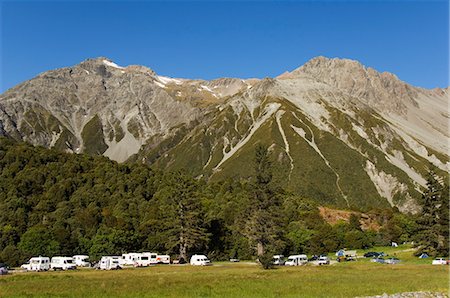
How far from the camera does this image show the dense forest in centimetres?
9100

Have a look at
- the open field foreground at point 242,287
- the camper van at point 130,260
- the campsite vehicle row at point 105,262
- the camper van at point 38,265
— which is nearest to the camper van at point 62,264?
the campsite vehicle row at point 105,262

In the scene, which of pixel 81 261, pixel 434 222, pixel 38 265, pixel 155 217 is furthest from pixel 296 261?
pixel 38 265

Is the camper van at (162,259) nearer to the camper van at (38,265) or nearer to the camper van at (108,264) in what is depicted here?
the camper van at (108,264)

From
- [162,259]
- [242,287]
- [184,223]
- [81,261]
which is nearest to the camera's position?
[242,287]

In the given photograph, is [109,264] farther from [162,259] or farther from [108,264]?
[162,259]

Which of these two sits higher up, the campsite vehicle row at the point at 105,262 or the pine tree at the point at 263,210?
the pine tree at the point at 263,210

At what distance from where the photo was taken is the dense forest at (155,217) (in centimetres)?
9100

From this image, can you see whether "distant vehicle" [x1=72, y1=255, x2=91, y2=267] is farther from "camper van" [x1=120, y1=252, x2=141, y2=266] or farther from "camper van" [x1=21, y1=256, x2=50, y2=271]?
"camper van" [x1=21, y1=256, x2=50, y2=271]

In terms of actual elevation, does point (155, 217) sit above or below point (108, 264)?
above

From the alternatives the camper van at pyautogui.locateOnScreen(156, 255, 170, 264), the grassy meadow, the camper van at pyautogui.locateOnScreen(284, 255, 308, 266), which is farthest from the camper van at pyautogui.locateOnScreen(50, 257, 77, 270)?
the camper van at pyautogui.locateOnScreen(284, 255, 308, 266)

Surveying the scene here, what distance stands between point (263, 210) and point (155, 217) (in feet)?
113

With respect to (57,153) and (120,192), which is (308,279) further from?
(57,153)

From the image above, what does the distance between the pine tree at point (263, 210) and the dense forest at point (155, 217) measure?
185mm

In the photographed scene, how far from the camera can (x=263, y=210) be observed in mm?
88438
